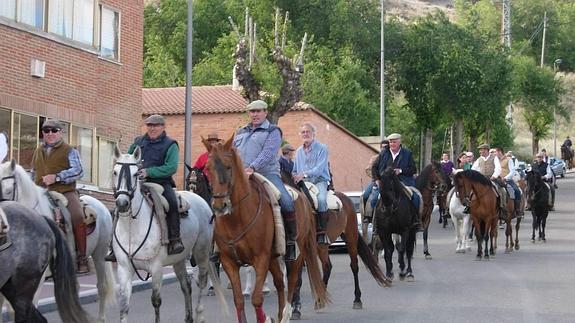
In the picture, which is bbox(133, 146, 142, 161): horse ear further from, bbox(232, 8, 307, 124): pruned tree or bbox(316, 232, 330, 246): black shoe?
bbox(232, 8, 307, 124): pruned tree

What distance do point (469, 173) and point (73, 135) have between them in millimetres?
9343

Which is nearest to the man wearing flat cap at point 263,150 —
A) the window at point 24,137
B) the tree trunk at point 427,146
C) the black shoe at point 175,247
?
the black shoe at point 175,247

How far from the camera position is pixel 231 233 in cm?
1353

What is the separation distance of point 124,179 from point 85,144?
17087 mm

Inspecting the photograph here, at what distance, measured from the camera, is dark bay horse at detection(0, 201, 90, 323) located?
11078 mm

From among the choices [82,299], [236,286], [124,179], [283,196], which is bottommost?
[82,299]

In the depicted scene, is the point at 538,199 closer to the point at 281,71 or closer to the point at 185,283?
the point at 281,71

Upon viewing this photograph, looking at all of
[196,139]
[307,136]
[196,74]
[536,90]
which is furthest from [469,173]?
[536,90]

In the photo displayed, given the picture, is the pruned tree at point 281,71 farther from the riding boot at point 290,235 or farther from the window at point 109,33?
the riding boot at point 290,235

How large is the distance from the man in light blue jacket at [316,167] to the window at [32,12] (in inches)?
480

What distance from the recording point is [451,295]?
1872 cm

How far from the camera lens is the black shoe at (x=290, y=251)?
14.2 m

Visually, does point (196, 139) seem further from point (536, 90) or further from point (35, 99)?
point (536, 90)

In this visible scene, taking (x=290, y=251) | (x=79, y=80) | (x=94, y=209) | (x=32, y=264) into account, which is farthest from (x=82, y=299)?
(x=79, y=80)
